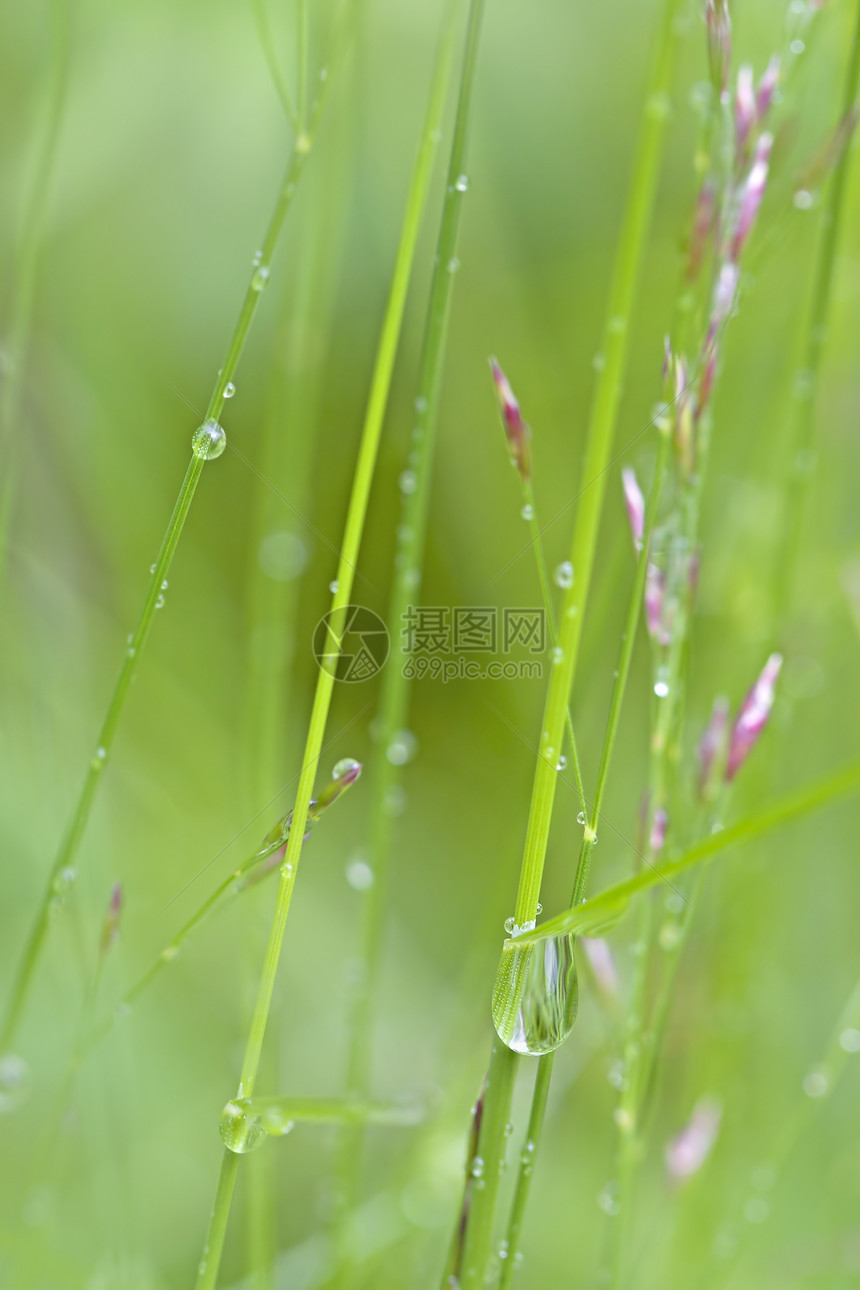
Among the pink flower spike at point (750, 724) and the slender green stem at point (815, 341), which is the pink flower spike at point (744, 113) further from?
the pink flower spike at point (750, 724)

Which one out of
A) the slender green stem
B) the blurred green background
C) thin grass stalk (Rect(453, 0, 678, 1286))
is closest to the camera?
thin grass stalk (Rect(453, 0, 678, 1286))

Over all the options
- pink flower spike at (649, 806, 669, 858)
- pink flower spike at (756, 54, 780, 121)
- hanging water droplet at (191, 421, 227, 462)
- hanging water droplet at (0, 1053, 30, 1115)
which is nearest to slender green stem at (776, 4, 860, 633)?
pink flower spike at (756, 54, 780, 121)

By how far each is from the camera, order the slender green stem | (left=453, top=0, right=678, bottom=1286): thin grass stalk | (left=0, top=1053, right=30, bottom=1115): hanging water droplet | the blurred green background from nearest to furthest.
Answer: (left=453, top=0, right=678, bottom=1286): thin grass stalk < the slender green stem < (left=0, top=1053, right=30, bottom=1115): hanging water droplet < the blurred green background

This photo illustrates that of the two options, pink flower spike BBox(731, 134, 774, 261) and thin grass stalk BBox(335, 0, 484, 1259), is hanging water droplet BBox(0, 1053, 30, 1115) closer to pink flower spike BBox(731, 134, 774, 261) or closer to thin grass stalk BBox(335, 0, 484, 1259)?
thin grass stalk BBox(335, 0, 484, 1259)

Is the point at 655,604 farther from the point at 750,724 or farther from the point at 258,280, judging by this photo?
the point at 258,280

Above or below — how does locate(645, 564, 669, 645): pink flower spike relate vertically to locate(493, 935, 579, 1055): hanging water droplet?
above

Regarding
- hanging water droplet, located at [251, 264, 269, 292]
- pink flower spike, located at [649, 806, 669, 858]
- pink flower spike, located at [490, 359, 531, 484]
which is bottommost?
pink flower spike, located at [649, 806, 669, 858]
